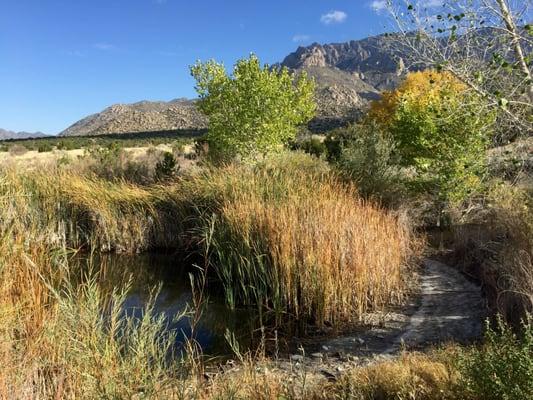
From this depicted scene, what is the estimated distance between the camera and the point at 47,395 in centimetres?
316

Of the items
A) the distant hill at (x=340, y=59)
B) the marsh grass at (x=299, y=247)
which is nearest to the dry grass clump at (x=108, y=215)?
the marsh grass at (x=299, y=247)

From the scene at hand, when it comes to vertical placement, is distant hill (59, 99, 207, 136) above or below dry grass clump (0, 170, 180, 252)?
above

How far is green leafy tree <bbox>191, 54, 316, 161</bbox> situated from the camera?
1595 cm

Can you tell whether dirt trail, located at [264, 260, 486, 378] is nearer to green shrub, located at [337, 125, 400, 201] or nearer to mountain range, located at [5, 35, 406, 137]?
green shrub, located at [337, 125, 400, 201]

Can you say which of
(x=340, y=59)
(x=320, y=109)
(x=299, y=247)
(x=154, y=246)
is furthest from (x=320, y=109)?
(x=340, y=59)

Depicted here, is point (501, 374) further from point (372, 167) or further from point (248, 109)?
point (248, 109)

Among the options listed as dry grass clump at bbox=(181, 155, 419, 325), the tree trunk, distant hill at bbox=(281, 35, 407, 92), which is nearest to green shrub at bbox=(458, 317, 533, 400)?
dry grass clump at bbox=(181, 155, 419, 325)

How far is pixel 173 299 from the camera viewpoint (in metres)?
7.54

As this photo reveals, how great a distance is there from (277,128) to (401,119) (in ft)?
14.1

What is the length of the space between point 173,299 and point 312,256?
2792 millimetres

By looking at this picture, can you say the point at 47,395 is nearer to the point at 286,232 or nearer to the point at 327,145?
the point at 286,232

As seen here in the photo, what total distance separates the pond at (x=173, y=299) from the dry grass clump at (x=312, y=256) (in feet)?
1.11

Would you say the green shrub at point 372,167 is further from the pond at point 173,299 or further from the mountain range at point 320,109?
the mountain range at point 320,109

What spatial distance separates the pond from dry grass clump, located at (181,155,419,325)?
0.34 m
